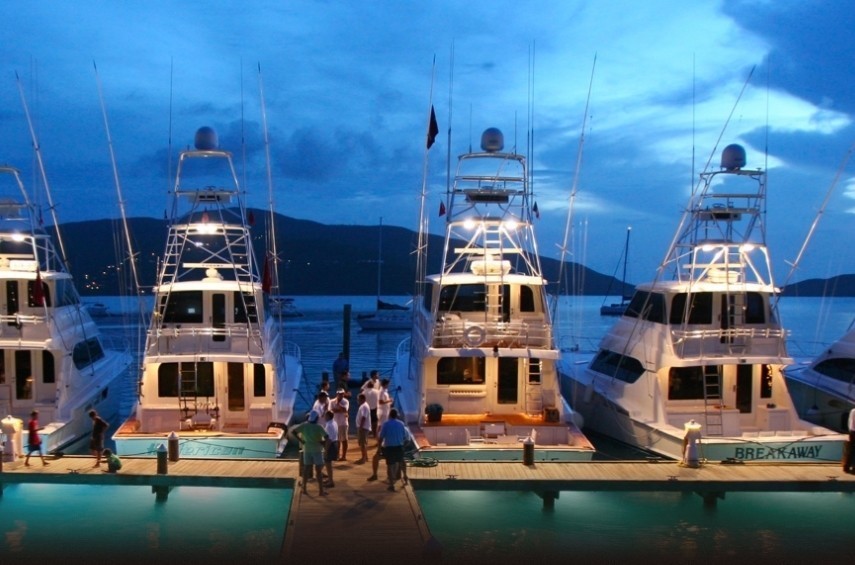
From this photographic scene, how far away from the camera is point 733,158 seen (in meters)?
17.3

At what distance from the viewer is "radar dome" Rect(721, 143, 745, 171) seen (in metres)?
17.3

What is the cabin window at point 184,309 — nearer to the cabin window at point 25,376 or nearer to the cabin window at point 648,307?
the cabin window at point 25,376

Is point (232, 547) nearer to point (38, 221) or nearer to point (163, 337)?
point (163, 337)

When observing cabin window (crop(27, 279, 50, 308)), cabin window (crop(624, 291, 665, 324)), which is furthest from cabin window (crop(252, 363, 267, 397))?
cabin window (crop(624, 291, 665, 324))

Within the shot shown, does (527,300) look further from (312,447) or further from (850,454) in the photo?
(312,447)

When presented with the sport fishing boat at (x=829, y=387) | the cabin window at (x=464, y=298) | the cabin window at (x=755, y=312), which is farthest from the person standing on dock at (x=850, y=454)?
the cabin window at (x=464, y=298)

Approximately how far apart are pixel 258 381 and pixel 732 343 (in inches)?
415

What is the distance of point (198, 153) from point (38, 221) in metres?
5.32

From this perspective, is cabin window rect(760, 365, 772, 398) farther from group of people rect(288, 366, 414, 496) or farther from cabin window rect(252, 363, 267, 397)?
cabin window rect(252, 363, 267, 397)

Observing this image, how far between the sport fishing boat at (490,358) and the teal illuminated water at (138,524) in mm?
3457

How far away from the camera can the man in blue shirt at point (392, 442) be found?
454 inches

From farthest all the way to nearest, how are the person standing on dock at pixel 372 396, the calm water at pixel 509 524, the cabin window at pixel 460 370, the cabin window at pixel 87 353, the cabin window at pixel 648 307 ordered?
the cabin window at pixel 87 353
the cabin window at pixel 648 307
the cabin window at pixel 460 370
the person standing on dock at pixel 372 396
the calm water at pixel 509 524

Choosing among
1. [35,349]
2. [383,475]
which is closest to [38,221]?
[35,349]

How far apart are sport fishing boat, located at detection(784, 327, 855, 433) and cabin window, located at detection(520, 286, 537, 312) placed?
8.52 m
